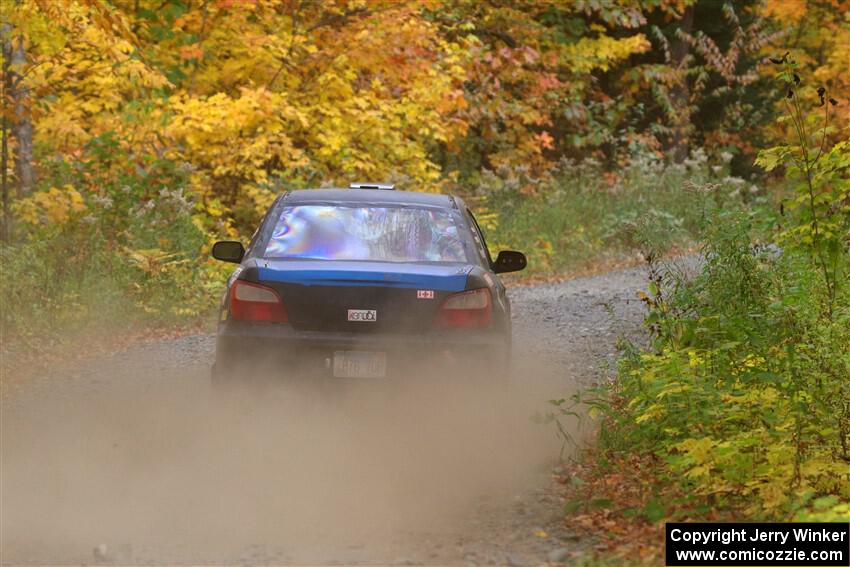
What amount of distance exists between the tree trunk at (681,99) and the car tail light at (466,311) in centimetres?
2047

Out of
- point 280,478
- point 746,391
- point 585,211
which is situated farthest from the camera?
point 585,211

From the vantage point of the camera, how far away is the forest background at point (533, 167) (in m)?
7.19

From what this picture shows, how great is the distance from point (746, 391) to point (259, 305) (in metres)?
2.95

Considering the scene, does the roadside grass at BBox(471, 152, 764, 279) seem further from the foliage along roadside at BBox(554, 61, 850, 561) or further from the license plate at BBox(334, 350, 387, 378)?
the license plate at BBox(334, 350, 387, 378)

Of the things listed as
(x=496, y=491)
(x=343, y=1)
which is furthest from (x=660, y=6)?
(x=496, y=491)

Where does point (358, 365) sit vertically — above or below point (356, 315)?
below

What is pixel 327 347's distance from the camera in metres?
7.68

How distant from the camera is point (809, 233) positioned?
838 centimetres

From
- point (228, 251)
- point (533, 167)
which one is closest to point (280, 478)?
point (228, 251)

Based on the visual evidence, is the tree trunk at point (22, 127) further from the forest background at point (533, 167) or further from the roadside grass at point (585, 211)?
the roadside grass at point (585, 211)

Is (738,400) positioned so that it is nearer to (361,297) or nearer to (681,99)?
(361,297)

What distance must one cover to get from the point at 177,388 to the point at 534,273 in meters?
10.7

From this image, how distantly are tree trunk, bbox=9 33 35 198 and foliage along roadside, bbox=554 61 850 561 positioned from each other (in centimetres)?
872

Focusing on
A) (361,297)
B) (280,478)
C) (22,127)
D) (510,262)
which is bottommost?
(280,478)
